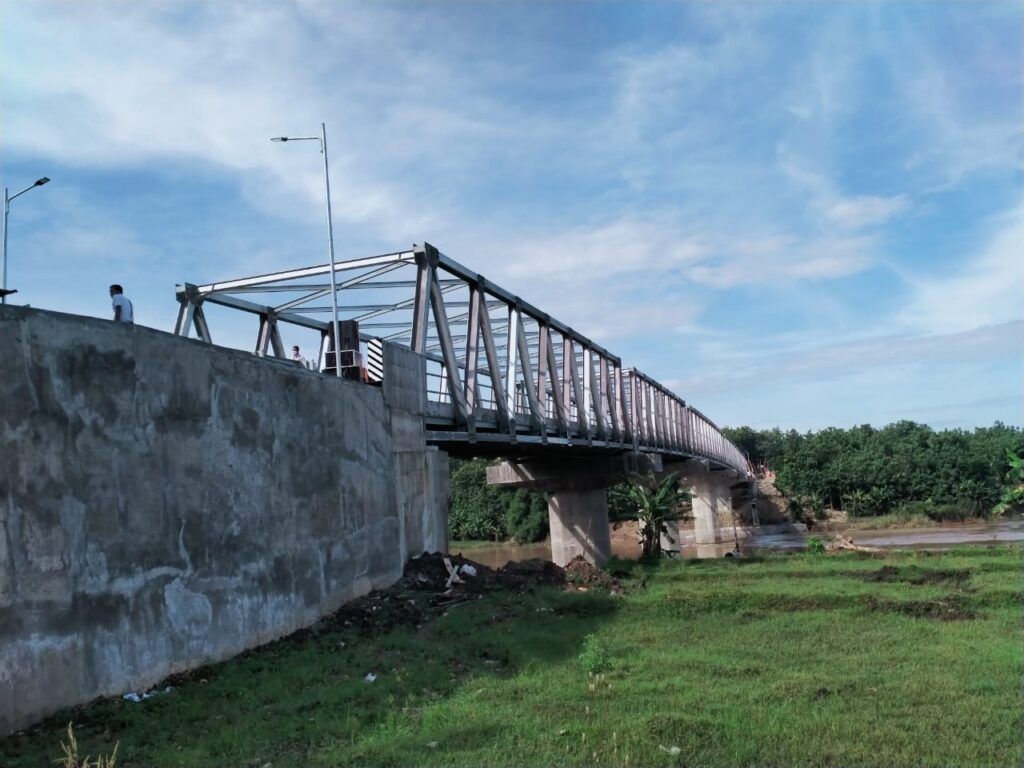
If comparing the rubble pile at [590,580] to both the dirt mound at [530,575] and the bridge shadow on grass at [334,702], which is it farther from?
the bridge shadow on grass at [334,702]

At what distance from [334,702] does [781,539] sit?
56650 mm

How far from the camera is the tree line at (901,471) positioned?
64.8 meters

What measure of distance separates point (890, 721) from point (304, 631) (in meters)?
7.77

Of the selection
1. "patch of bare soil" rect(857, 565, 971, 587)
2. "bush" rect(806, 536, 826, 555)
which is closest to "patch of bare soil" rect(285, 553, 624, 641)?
"patch of bare soil" rect(857, 565, 971, 587)

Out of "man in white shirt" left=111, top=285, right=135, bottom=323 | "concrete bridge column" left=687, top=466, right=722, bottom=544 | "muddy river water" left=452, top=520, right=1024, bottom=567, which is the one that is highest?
"man in white shirt" left=111, top=285, right=135, bottom=323

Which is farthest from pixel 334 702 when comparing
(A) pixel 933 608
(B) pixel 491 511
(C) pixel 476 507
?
(C) pixel 476 507

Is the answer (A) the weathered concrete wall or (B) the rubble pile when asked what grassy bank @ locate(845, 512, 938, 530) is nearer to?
(B) the rubble pile

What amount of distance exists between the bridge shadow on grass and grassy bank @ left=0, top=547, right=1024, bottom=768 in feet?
0.09

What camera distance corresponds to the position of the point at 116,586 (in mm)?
8859

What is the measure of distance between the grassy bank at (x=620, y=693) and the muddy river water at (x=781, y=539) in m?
37.0

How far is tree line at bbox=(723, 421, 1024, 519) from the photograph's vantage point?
64.8 m

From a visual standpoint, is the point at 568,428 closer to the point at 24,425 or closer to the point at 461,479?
the point at 24,425

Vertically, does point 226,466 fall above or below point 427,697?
above

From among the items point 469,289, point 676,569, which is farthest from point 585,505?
point 469,289
